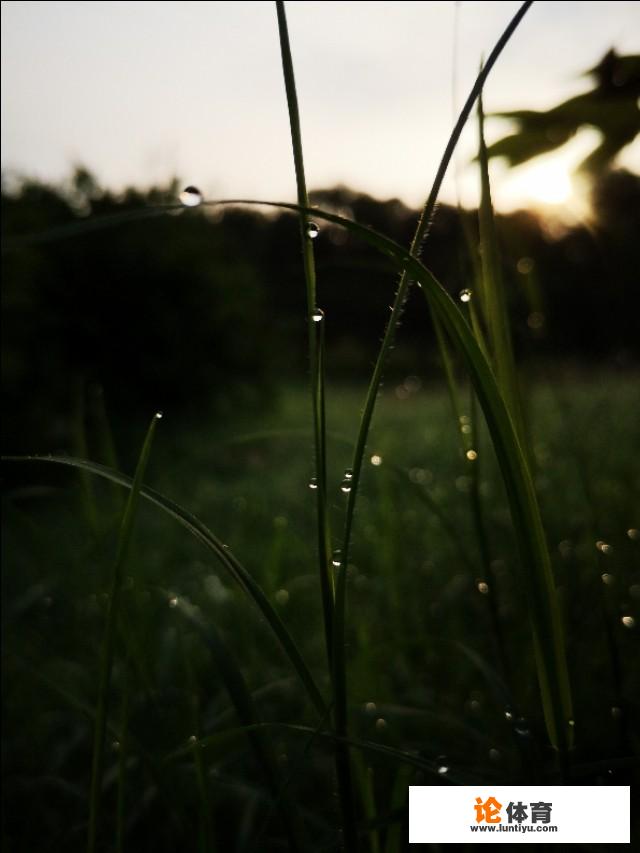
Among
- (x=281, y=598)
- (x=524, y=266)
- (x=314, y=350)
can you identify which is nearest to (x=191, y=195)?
(x=314, y=350)

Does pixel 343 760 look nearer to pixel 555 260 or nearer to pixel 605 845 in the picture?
pixel 605 845

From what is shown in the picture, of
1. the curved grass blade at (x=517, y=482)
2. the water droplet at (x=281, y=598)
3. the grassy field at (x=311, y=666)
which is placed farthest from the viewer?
the water droplet at (x=281, y=598)

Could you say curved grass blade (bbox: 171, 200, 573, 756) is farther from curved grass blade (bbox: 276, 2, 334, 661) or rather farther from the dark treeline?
the dark treeline

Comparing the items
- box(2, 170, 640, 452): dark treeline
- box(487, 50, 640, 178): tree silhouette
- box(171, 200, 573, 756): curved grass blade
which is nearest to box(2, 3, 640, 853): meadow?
box(171, 200, 573, 756): curved grass blade

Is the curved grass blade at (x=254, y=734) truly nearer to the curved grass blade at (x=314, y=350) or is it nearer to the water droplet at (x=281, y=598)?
the curved grass blade at (x=314, y=350)

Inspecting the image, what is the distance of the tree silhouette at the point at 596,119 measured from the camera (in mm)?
698

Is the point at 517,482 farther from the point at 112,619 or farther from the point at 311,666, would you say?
the point at 311,666

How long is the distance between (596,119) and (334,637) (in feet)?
1.96

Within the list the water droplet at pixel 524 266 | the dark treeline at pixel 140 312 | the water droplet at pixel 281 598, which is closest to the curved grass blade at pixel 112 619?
the water droplet at pixel 524 266

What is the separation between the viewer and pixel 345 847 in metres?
0.42

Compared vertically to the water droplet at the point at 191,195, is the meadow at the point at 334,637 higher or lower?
lower

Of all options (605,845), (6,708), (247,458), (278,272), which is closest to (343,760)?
(605,845)

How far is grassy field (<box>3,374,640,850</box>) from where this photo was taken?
1.91 ft

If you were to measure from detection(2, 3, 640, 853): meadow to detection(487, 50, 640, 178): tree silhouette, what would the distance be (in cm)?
18
